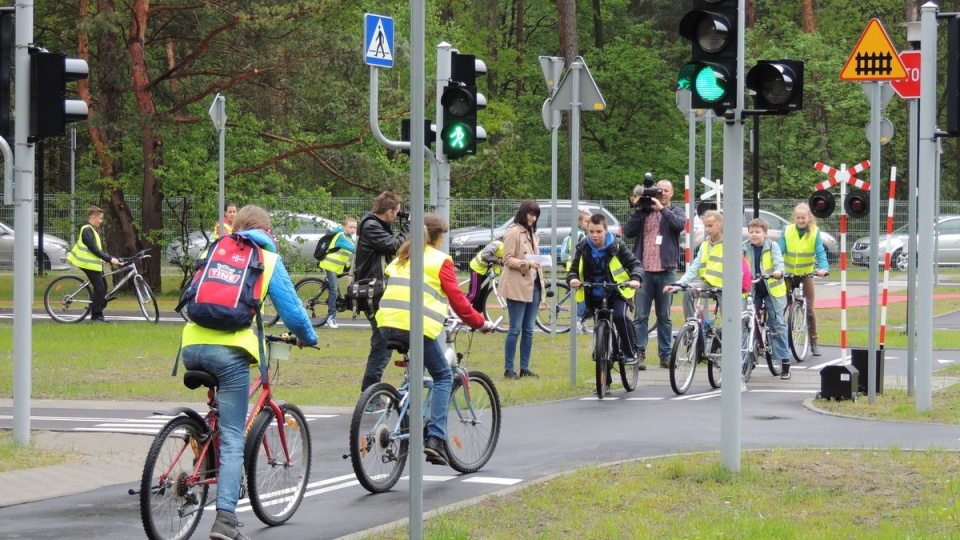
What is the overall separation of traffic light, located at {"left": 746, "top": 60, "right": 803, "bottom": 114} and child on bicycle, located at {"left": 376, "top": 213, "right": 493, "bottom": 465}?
2.21m

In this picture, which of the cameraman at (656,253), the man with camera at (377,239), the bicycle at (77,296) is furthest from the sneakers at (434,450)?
the bicycle at (77,296)

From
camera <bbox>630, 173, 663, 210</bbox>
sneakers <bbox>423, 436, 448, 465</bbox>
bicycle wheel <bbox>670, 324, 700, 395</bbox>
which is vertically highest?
camera <bbox>630, 173, 663, 210</bbox>

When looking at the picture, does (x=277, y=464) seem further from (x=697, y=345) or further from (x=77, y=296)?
(x=77, y=296)

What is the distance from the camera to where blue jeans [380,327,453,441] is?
30.5 feet

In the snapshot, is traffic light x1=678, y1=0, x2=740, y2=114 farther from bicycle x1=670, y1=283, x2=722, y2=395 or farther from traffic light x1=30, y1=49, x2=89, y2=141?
bicycle x1=670, y1=283, x2=722, y2=395

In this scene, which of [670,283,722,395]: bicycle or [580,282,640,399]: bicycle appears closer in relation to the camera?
Answer: [580,282,640,399]: bicycle

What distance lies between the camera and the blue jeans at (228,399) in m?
7.30

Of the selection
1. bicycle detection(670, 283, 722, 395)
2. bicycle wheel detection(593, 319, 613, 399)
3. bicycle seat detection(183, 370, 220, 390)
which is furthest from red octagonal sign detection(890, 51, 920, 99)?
bicycle seat detection(183, 370, 220, 390)

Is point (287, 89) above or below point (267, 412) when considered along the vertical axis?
above

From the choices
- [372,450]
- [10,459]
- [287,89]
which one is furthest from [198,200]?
[372,450]

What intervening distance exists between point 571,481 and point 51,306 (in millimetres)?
15958

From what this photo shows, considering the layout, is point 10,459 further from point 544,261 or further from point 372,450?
point 544,261

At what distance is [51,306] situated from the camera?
910 inches

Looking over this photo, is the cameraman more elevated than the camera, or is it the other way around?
the camera
